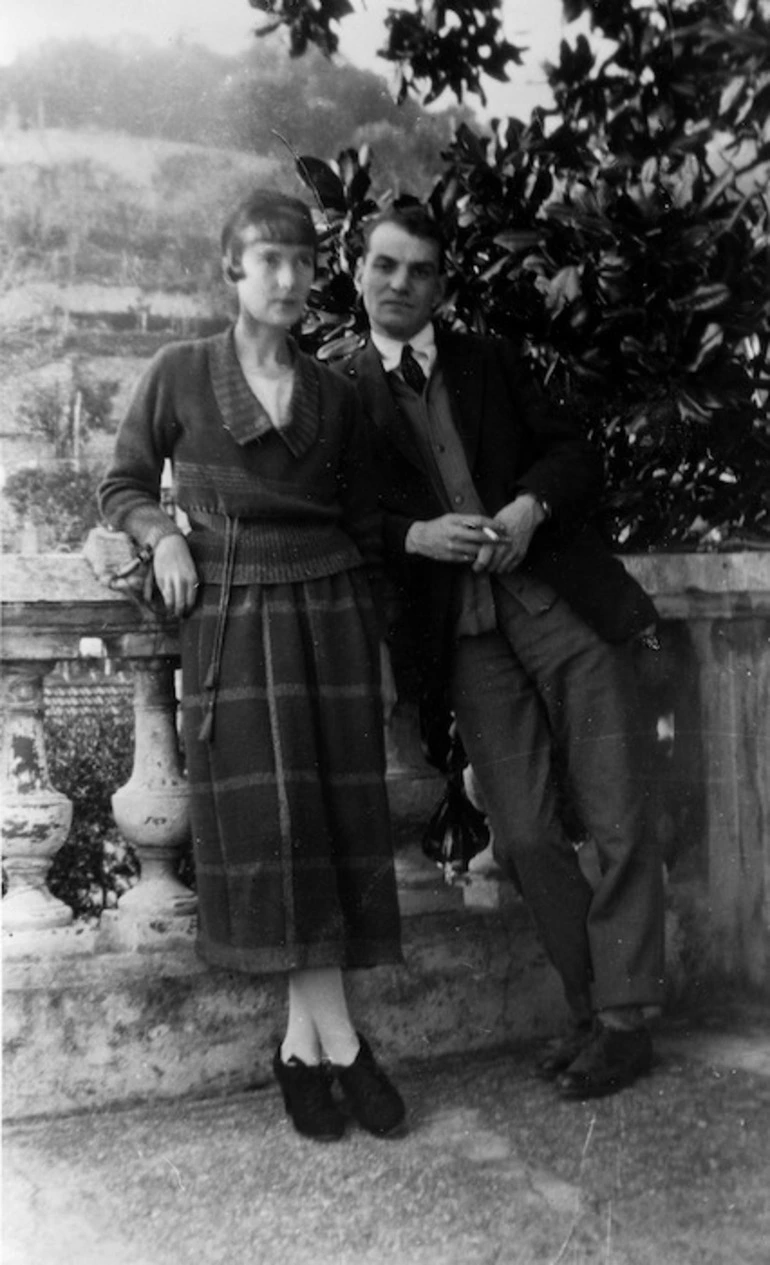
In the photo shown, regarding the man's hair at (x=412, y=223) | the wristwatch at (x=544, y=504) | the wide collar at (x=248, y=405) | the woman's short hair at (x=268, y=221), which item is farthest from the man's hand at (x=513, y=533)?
the woman's short hair at (x=268, y=221)

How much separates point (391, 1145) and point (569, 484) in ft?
4.16

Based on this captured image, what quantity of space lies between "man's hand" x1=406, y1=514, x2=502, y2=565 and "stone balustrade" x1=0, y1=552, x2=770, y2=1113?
411 mm

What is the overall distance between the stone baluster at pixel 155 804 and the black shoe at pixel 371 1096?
1.41 feet

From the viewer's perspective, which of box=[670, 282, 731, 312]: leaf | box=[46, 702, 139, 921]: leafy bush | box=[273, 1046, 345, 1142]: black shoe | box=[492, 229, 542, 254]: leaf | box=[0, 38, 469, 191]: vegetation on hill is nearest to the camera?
box=[273, 1046, 345, 1142]: black shoe

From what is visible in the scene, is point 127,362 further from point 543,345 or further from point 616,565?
point 616,565

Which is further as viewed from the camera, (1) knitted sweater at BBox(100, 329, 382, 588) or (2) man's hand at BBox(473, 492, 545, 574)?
(2) man's hand at BBox(473, 492, 545, 574)

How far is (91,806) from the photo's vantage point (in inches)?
196

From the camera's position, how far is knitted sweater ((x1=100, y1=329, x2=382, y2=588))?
2.28 m

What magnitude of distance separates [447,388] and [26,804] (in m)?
1.15

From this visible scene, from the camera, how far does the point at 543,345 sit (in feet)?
9.30

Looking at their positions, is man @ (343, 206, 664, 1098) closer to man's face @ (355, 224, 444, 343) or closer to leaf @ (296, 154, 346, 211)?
man's face @ (355, 224, 444, 343)

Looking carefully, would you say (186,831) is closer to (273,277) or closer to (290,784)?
(290,784)

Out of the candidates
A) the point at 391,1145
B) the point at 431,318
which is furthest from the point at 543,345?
the point at 391,1145

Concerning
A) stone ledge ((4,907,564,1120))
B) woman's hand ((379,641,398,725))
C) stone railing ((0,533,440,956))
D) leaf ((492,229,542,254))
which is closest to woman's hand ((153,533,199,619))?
stone railing ((0,533,440,956))
